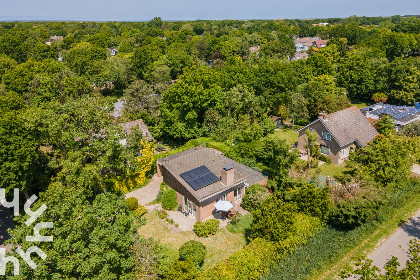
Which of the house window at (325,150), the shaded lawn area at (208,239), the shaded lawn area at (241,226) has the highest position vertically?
the house window at (325,150)

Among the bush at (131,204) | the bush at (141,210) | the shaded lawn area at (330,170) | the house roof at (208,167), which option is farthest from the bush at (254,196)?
the bush at (131,204)

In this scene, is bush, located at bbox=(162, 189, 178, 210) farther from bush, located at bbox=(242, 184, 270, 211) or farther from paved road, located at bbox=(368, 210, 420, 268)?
paved road, located at bbox=(368, 210, 420, 268)

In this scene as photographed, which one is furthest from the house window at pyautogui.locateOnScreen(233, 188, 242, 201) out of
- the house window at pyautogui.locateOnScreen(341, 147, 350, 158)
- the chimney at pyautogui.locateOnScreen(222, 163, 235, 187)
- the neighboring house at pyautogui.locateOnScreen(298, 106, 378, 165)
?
the house window at pyautogui.locateOnScreen(341, 147, 350, 158)

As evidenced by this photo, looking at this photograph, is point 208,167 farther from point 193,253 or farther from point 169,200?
point 193,253

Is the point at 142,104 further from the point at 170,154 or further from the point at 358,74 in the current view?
the point at 358,74

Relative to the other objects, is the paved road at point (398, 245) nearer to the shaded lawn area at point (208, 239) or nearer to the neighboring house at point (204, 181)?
the shaded lawn area at point (208, 239)


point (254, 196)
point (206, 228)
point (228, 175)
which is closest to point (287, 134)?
point (254, 196)
